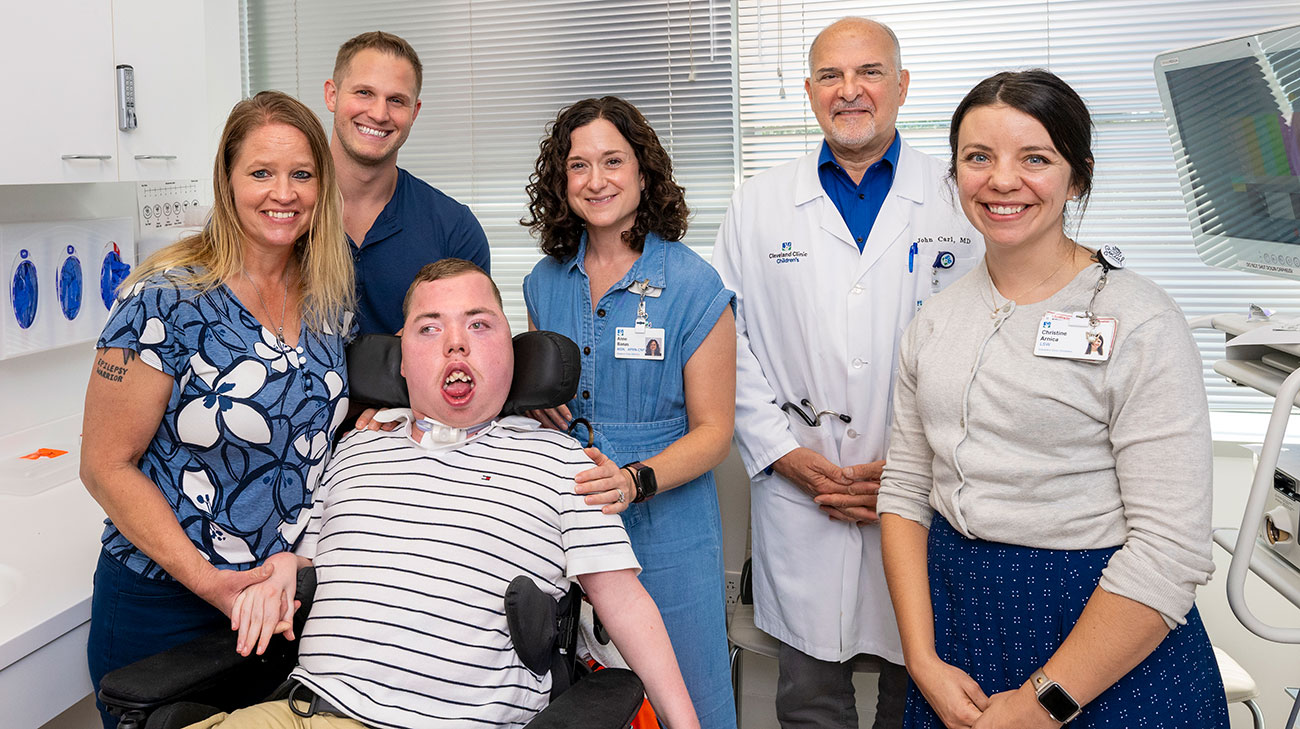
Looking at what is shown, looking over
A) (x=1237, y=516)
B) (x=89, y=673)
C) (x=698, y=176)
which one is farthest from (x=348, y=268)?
(x=1237, y=516)

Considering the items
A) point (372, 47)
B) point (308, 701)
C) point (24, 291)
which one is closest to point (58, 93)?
point (24, 291)

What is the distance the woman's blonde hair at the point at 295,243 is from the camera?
5.44 feet

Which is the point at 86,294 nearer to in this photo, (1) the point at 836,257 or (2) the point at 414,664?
(2) the point at 414,664

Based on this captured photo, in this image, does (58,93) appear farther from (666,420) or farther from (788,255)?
(788,255)

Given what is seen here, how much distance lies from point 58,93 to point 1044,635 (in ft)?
7.57

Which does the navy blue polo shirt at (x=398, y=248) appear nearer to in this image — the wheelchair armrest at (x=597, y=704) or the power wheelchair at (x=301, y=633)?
the power wheelchair at (x=301, y=633)

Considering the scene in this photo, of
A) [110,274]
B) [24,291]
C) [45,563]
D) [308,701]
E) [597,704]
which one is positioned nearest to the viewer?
[597,704]

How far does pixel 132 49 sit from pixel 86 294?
2.31 ft

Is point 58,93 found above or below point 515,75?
below

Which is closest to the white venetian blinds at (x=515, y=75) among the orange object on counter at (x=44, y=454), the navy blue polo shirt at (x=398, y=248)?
the navy blue polo shirt at (x=398, y=248)

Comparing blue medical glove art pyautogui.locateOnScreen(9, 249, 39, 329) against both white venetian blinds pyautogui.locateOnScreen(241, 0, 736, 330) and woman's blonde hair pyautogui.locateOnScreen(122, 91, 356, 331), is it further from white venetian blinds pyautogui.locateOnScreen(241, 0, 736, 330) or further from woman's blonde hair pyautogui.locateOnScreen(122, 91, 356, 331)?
white venetian blinds pyautogui.locateOnScreen(241, 0, 736, 330)

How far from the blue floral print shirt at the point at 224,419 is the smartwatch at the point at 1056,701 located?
1256 millimetres

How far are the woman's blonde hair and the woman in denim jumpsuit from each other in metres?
0.48

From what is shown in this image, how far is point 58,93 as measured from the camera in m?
2.16
